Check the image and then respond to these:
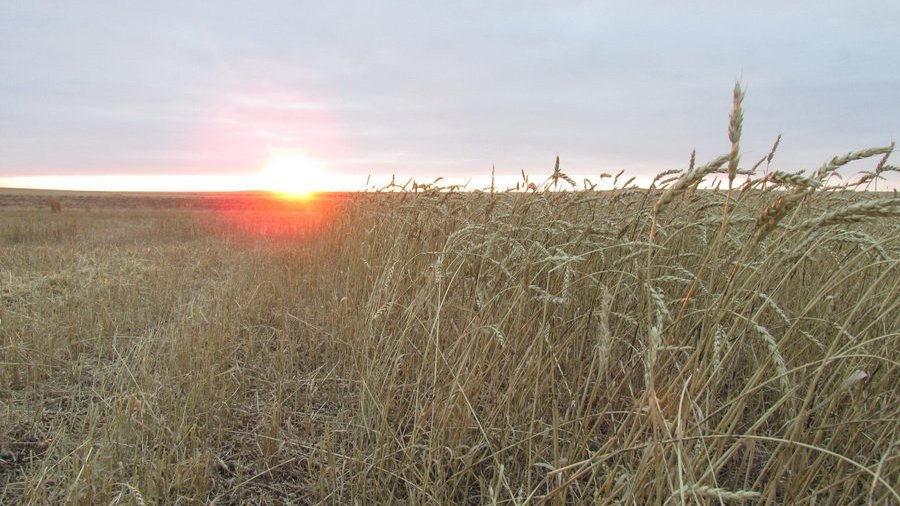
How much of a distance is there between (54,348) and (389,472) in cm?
280

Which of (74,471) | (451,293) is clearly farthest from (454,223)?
(74,471)

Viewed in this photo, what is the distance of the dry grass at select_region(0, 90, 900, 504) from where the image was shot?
1.30 metres

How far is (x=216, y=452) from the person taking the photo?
2164mm

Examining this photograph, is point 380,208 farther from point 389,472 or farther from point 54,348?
point 389,472

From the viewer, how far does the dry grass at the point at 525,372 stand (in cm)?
130

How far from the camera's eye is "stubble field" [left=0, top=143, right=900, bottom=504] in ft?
4.28

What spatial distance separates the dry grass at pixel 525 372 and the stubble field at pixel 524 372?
2 centimetres

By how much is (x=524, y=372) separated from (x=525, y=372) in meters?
0.04

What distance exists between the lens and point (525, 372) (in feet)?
6.16

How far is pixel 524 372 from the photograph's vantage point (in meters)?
1.91

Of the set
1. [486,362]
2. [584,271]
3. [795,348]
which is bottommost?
[486,362]

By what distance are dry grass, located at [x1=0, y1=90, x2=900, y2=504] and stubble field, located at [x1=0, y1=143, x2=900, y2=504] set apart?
0.06 ft

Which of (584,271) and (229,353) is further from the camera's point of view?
(229,353)

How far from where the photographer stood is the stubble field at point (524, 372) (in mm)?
1304
